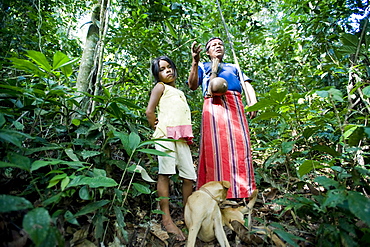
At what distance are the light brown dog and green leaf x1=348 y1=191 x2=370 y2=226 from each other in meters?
0.75

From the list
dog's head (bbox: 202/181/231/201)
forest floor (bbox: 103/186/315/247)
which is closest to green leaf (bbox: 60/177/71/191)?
forest floor (bbox: 103/186/315/247)

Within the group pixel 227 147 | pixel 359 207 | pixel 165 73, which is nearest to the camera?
pixel 359 207

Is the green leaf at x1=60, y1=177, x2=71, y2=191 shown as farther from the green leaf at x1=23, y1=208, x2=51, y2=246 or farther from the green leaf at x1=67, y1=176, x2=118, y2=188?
the green leaf at x1=23, y1=208, x2=51, y2=246

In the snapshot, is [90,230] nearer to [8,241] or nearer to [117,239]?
[117,239]

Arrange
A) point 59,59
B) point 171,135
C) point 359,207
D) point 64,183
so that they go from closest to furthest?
point 359,207
point 64,183
point 59,59
point 171,135

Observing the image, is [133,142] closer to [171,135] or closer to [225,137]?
[171,135]

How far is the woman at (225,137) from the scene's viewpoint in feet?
6.96

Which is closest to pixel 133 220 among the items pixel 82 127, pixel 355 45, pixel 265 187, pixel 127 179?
pixel 127 179

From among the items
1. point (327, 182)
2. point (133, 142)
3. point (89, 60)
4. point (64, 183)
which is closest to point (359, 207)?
point (327, 182)

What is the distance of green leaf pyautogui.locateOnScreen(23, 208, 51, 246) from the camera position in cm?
67

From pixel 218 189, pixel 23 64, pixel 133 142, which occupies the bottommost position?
pixel 218 189

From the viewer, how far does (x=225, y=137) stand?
220 cm

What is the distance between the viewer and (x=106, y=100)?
151 cm

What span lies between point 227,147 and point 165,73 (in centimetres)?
96
